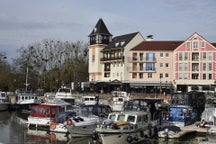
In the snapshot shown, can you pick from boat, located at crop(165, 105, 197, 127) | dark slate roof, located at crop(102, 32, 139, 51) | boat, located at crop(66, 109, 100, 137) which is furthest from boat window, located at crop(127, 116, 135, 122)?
dark slate roof, located at crop(102, 32, 139, 51)

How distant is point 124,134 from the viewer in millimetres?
26969

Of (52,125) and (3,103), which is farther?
(3,103)

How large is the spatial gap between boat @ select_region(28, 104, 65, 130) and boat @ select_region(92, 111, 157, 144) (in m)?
9.65

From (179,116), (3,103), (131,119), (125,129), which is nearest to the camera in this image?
(125,129)

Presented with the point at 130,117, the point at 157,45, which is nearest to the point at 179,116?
the point at 130,117

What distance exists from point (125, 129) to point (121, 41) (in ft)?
190

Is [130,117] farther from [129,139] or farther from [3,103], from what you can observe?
[3,103]

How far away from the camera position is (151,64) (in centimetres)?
7800

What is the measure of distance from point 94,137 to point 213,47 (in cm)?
5182

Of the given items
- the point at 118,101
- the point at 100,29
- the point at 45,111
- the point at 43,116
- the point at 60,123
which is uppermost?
the point at 100,29

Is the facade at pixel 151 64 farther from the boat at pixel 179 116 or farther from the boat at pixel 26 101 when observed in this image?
the boat at pixel 179 116

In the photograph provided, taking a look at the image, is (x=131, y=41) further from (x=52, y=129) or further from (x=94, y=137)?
(x=94, y=137)

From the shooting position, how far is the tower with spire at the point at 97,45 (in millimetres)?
86706

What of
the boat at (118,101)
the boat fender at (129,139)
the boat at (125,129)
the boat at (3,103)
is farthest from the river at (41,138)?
the boat at (3,103)
